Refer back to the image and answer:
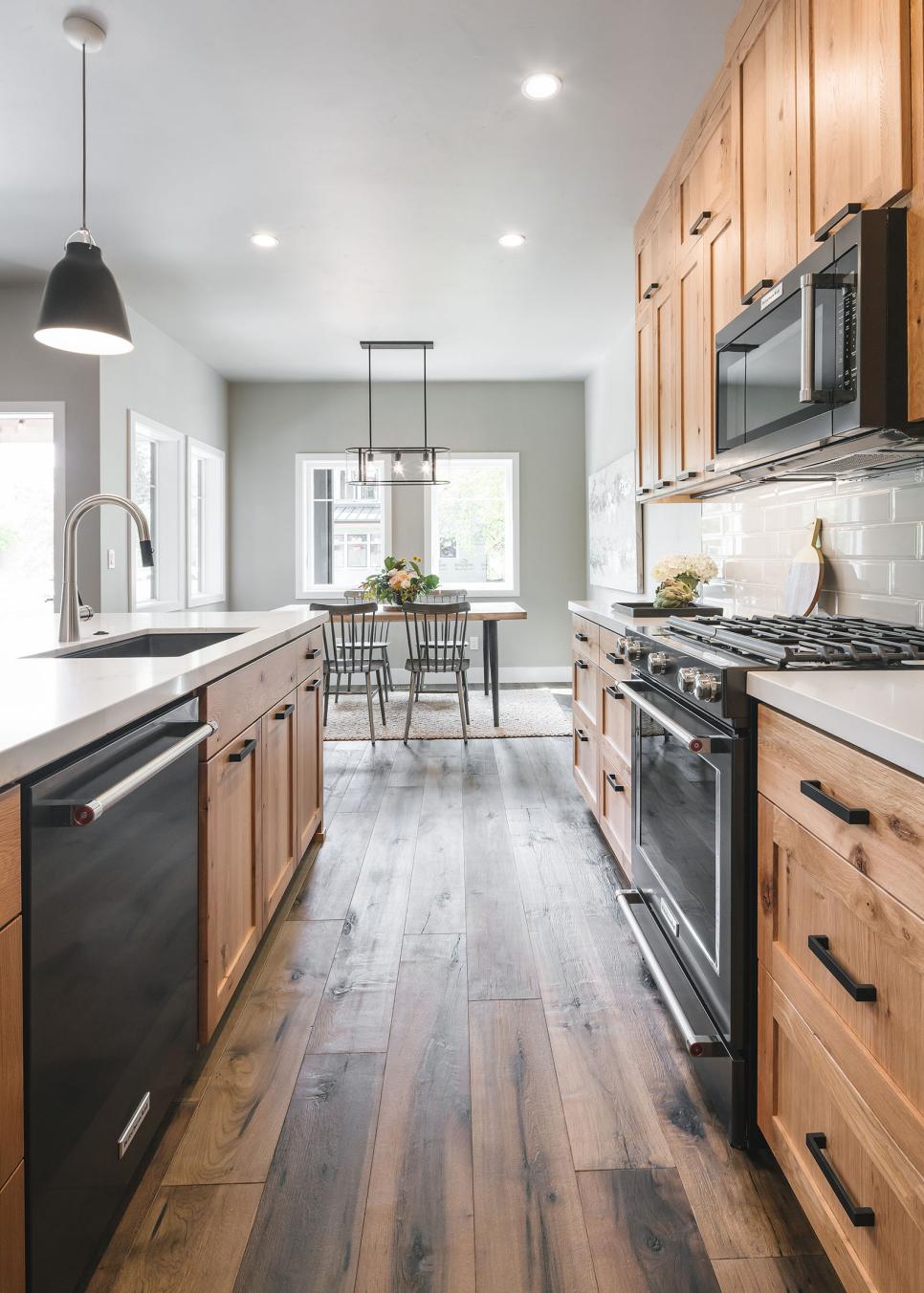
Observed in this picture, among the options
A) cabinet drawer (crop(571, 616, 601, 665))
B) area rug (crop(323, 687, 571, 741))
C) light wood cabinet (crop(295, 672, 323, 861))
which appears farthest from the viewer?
area rug (crop(323, 687, 571, 741))

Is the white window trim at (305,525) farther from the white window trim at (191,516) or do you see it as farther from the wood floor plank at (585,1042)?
the wood floor plank at (585,1042)

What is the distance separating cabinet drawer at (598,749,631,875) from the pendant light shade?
A: 6.49 feet

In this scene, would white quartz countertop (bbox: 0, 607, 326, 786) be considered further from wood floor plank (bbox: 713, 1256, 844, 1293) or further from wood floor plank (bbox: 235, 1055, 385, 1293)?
wood floor plank (bbox: 713, 1256, 844, 1293)

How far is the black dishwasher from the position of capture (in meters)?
0.91

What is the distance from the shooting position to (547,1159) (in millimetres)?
Result: 1397

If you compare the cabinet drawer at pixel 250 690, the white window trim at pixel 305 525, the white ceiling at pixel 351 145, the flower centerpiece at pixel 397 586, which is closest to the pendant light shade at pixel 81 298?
the white ceiling at pixel 351 145

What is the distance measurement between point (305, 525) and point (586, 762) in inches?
175

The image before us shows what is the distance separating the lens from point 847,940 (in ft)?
3.35

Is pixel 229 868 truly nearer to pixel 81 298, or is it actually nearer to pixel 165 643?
pixel 165 643

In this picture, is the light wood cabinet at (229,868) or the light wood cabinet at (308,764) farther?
the light wood cabinet at (308,764)

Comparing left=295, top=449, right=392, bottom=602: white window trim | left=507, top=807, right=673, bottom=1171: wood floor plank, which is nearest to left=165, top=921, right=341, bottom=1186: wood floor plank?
left=507, top=807, right=673, bottom=1171: wood floor plank

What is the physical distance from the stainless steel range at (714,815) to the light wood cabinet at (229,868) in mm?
947

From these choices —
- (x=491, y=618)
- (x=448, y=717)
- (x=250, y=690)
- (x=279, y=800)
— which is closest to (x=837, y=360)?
(x=250, y=690)

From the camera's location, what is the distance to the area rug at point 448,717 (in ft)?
16.5
